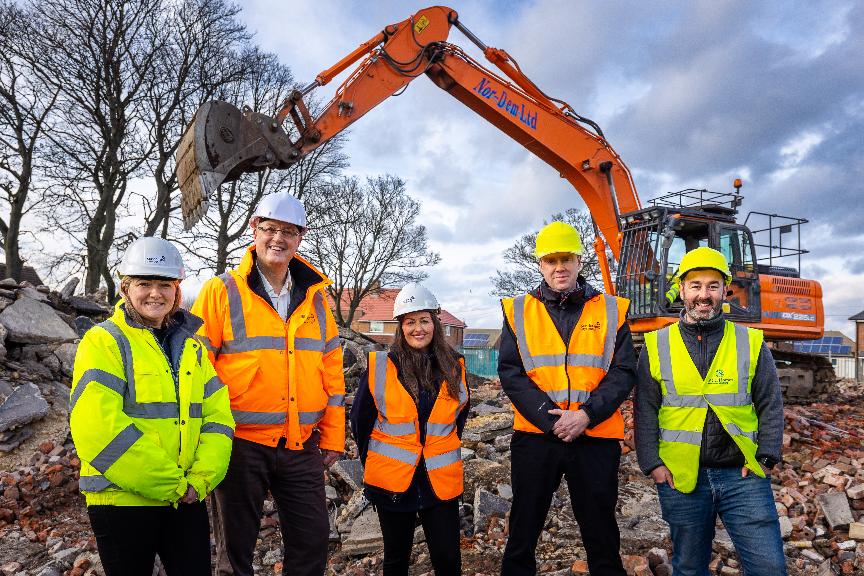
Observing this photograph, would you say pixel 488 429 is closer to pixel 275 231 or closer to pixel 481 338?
pixel 275 231

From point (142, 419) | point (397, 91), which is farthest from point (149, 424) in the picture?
point (397, 91)

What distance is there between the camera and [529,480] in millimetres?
3117

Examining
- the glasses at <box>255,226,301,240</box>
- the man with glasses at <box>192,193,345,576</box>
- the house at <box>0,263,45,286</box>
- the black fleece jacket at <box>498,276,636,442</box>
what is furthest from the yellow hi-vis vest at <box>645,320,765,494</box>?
the house at <box>0,263,45,286</box>

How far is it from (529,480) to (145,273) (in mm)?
2086

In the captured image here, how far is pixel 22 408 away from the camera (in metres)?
7.11

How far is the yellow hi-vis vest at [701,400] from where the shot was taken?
110 inches

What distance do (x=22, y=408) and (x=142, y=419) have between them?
19.9 feet

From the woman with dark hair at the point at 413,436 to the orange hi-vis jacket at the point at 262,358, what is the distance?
1.07ft

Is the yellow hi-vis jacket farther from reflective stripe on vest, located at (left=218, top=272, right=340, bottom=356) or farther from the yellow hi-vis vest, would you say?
the yellow hi-vis vest

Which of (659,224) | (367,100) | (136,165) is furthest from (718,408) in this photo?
(136,165)

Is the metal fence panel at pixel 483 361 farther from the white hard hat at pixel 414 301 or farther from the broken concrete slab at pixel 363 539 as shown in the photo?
the white hard hat at pixel 414 301

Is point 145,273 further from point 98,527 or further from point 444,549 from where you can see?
point 444,549

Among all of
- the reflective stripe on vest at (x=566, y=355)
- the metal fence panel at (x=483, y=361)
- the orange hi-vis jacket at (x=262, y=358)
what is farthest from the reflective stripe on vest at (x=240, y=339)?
the metal fence panel at (x=483, y=361)

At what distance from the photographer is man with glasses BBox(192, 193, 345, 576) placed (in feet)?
9.52
